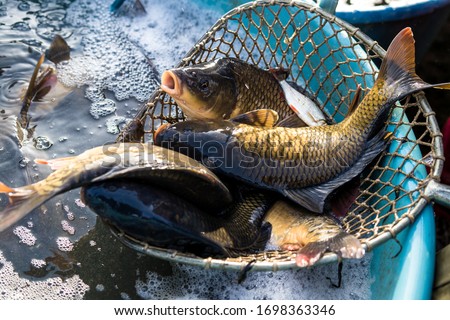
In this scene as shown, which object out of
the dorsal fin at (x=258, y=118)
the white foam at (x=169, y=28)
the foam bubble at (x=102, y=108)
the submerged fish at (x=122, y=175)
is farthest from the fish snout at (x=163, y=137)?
the white foam at (x=169, y=28)

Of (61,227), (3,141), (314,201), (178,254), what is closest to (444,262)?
(314,201)

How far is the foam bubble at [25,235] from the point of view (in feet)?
8.79

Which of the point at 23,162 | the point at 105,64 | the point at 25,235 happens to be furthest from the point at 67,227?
the point at 105,64

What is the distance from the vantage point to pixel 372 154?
7.98 ft

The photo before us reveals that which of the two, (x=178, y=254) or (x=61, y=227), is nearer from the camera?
(x=178, y=254)

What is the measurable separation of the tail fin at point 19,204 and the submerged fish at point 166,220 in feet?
0.62

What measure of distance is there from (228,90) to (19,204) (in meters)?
1.31

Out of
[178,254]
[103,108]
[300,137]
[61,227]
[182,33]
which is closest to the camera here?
[178,254]

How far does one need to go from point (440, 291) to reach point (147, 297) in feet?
4.62

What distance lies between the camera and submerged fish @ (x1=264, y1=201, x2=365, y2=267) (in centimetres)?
Answer: 194

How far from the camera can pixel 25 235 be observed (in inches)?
107

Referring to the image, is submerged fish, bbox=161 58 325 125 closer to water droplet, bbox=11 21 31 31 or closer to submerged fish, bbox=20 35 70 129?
submerged fish, bbox=20 35 70 129

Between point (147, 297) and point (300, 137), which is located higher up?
point (300, 137)

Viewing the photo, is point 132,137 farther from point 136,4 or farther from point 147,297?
point 136,4
